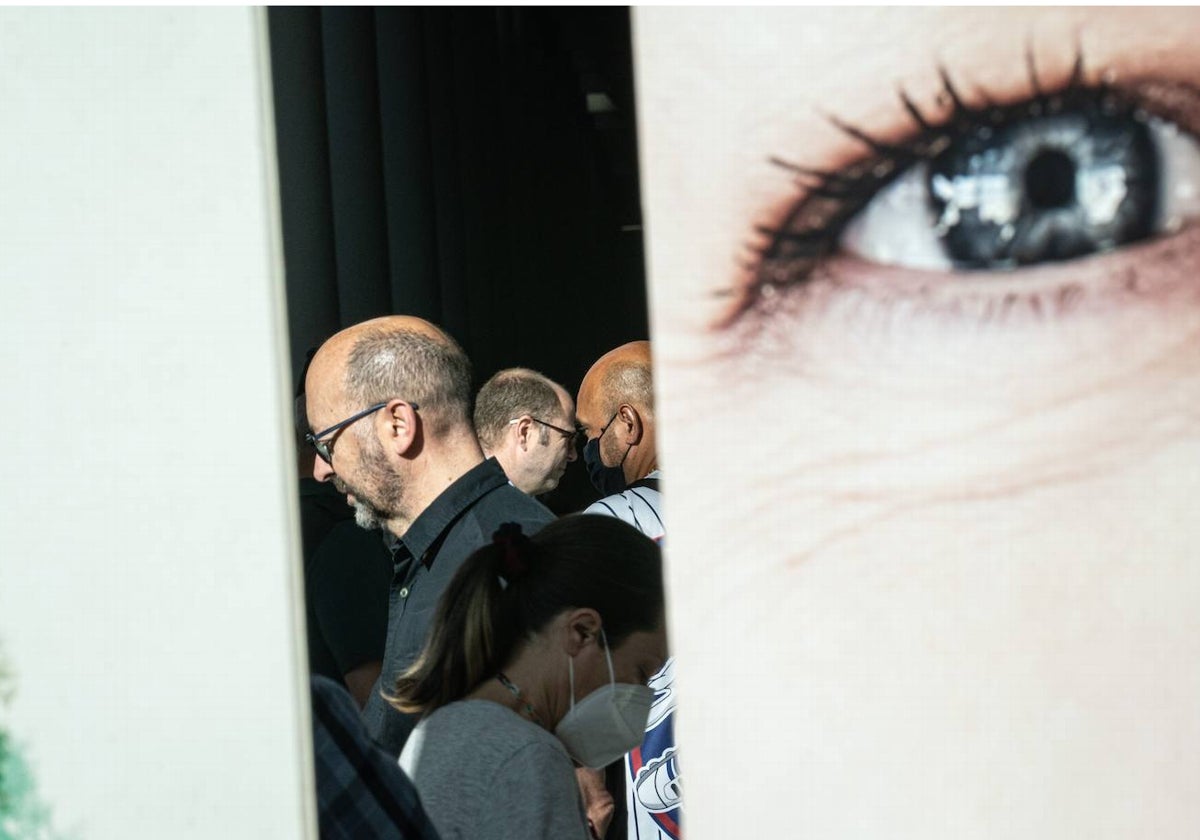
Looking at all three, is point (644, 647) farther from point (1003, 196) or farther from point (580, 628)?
point (1003, 196)

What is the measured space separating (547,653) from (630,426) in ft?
5.96

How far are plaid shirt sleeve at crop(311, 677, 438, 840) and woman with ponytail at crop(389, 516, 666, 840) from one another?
0.47 ft

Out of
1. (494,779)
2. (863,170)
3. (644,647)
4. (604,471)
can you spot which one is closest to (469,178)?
(604,471)

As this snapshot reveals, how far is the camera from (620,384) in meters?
3.60

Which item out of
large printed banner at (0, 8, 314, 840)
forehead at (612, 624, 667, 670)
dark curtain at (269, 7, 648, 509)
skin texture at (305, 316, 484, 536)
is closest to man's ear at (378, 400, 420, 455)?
skin texture at (305, 316, 484, 536)

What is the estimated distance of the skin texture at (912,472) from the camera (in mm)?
930

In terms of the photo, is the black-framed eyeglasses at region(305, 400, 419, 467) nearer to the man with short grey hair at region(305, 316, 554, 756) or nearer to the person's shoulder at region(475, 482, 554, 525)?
the man with short grey hair at region(305, 316, 554, 756)

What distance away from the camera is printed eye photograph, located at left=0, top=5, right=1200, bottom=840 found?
930 mm

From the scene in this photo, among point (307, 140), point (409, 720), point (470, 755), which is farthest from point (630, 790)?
point (307, 140)

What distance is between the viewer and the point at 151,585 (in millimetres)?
1082

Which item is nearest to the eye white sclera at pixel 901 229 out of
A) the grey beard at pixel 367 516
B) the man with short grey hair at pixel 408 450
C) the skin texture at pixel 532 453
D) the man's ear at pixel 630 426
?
the man with short grey hair at pixel 408 450

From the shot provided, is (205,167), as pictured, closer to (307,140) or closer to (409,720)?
(409,720)

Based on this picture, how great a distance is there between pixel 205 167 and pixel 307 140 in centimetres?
391

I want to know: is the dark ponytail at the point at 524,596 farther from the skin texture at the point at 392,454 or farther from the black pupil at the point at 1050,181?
the black pupil at the point at 1050,181
